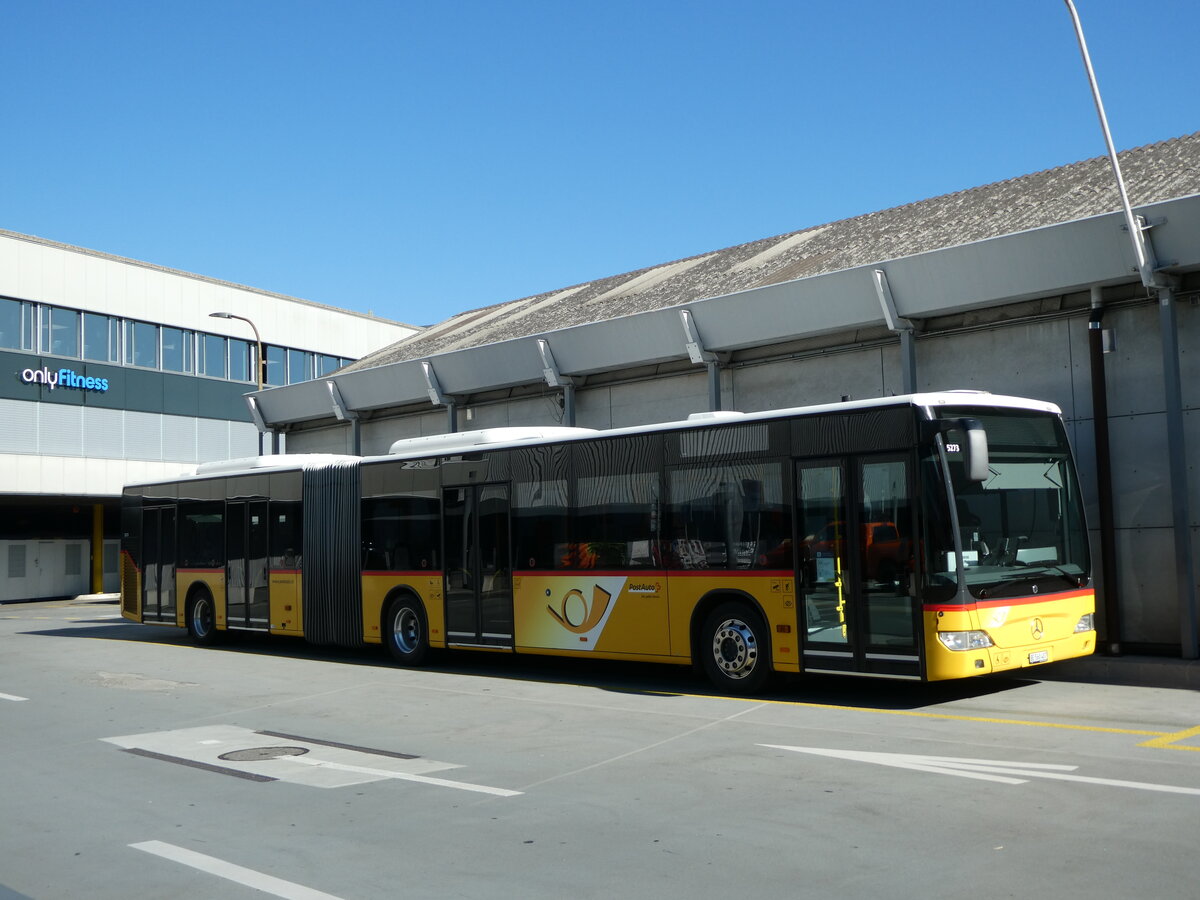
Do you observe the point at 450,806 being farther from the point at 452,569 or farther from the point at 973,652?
the point at 452,569

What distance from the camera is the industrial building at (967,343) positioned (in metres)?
14.8

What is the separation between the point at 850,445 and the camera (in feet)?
40.6

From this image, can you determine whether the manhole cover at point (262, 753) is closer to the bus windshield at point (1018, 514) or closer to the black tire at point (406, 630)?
the bus windshield at point (1018, 514)

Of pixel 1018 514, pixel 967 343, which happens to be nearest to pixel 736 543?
pixel 1018 514

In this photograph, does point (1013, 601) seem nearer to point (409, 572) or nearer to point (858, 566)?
point (858, 566)

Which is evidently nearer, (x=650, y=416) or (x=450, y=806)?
(x=450, y=806)

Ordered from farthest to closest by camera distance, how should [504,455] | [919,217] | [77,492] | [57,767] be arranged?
[77,492]
[919,217]
[504,455]
[57,767]

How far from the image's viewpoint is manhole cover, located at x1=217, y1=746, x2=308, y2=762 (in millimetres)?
10148

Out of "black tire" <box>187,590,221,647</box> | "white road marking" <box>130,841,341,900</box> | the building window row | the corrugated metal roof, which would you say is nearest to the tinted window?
the corrugated metal roof

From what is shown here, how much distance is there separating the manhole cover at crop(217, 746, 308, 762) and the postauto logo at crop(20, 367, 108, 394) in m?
36.9

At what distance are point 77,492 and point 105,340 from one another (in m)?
6.06

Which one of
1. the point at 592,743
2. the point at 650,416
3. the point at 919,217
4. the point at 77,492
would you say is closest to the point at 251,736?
the point at 592,743

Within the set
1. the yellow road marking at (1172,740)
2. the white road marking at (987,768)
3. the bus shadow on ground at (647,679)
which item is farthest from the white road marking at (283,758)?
the yellow road marking at (1172,740)

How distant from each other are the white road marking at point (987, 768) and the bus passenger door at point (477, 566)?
7169 mm
